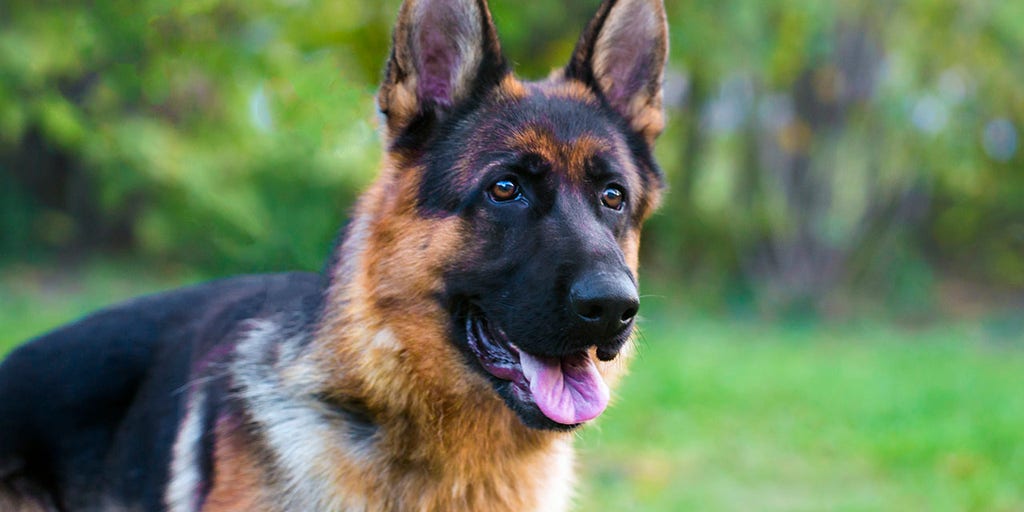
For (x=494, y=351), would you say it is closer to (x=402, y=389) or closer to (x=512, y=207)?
(x=402, y=389)

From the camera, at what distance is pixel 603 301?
277 cm

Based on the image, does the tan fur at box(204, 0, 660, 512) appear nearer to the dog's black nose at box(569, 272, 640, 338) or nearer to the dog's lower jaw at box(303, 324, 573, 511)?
the dog's lower jaw at box(303, 324, 573, 511)

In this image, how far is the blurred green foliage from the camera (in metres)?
8.80

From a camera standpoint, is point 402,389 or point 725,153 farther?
point 725,153

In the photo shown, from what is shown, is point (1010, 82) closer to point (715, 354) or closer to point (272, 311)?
point (715, 354)

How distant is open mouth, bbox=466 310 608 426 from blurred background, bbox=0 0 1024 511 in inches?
79.5

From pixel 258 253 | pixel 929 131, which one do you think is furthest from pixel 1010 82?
pixel 258 253

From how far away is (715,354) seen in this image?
10.3 m

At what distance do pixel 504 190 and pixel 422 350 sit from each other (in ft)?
1.78

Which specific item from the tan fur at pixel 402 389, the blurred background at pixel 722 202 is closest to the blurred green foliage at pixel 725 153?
the blurred background at pixel 722 202

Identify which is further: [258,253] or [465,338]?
[258,253]

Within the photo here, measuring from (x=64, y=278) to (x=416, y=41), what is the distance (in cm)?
1036

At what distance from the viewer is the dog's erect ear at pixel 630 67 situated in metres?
3.54

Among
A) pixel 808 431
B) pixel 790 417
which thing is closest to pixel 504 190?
pixel 808 431
